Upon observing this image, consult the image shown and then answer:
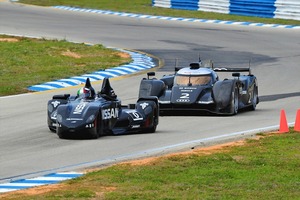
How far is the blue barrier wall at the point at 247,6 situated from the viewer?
4475cm

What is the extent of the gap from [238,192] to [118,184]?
1764mm

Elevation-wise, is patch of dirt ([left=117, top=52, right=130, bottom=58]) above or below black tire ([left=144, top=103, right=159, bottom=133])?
below

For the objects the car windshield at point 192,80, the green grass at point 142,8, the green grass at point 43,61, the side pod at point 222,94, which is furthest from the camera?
the green grass at point 142,8

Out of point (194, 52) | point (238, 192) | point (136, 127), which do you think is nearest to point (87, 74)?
point (194, 52)

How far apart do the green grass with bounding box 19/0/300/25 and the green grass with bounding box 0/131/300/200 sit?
27.8 m

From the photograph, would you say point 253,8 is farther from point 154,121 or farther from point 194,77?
point 154,121

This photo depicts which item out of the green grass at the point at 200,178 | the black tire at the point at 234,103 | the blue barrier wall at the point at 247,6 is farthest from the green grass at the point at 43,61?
the blue barrier wall at the point at 247,6

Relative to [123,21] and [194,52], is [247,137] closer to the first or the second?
[194,52]

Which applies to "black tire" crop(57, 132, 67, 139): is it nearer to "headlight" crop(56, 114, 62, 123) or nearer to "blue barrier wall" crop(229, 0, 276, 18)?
"headlight" crop(56, 114, 62, 123)

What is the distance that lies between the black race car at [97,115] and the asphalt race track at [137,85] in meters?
0.22

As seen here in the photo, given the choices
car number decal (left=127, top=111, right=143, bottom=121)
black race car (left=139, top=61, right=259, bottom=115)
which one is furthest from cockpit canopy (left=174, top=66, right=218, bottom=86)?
car number decal (left=127, top=111, right=143, bottom=121)

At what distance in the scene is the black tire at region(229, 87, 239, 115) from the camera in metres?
22.4

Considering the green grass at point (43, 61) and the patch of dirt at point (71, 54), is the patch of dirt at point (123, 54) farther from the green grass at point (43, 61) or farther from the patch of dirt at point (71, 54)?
the patch of dirt at point (71, 54)

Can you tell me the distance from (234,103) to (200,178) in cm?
794
